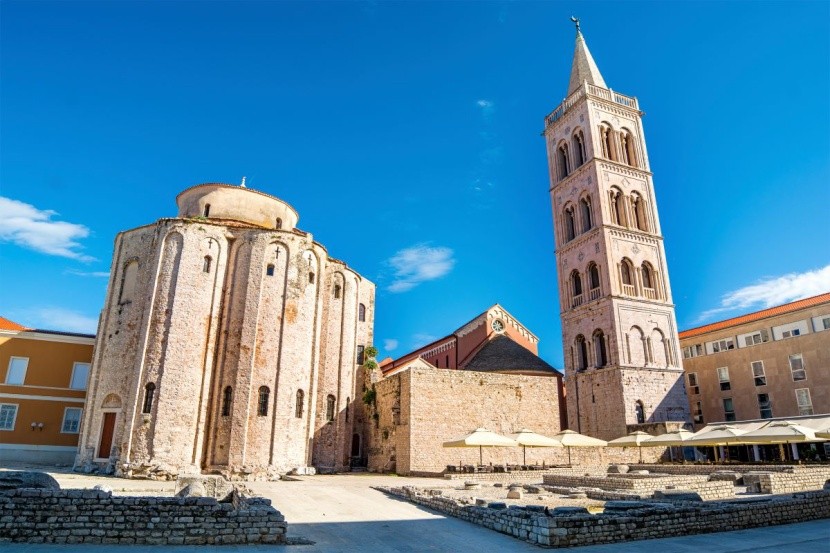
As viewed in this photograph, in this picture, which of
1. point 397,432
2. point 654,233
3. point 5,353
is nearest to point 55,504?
point 397,432

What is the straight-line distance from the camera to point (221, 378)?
28641 millimetres

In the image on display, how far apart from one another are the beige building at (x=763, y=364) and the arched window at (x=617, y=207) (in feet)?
44.0

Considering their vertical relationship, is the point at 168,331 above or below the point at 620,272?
below

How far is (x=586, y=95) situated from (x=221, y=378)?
37.0 meters

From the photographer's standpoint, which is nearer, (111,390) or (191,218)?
(111,390)

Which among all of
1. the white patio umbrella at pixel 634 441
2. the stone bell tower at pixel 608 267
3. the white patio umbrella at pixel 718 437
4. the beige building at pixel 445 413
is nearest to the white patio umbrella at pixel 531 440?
the beige building at pixel 445 413

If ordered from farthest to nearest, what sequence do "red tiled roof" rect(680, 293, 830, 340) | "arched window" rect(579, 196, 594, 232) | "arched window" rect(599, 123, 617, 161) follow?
"arched window" rect(599, 123, 617, 161)
"arched window" rect(579, 196, 594, 232)
"red tiled roof" rect(680, 293, 830, 340)

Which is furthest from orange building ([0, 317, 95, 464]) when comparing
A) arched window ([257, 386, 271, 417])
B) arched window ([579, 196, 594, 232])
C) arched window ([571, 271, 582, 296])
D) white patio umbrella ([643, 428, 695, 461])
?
arched window ([579, 196, 594, 232])

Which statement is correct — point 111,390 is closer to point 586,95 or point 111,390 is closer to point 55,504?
point 55,504

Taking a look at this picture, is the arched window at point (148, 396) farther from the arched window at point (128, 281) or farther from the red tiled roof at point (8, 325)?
the red tiled roof at point (8, 325)

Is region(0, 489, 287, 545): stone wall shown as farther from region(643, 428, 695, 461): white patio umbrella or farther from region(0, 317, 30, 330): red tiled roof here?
region(0, 317, 30, 330): red tiled roof

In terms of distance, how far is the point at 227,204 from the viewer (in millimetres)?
34188

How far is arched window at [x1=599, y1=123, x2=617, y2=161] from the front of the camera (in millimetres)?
44125

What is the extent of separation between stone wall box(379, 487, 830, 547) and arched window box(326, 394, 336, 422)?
19.6m
